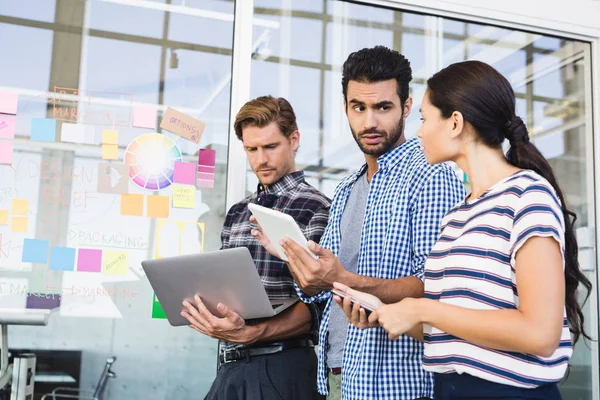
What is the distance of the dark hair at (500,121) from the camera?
1360 millimetres

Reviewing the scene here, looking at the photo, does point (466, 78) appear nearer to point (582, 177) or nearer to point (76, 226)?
point (76, 226)

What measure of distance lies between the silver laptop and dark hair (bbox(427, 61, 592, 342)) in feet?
2.14

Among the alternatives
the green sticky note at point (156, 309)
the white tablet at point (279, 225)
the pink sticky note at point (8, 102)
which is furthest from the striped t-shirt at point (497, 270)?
the pink sticky note at point (8, 102)

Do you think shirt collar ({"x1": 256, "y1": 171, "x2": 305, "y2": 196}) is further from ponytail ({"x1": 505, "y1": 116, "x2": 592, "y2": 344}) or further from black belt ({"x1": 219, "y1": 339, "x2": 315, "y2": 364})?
ponytail ({"x1": 505, "y1": 116, "x2": 592, "y2": 344})

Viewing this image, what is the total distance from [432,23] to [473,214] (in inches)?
80.3

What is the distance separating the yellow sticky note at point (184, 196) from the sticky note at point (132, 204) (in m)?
0.13

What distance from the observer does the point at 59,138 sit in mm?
2568

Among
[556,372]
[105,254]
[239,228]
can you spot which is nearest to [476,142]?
[556,372]

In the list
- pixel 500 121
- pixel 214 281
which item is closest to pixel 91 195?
pixel 214 281

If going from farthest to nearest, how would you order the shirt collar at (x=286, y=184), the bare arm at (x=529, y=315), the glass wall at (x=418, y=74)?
1. the glass wall at (x=418, y=74)
2. the shirt collar at (x=286, y=184)
3. the bare arm at (x=529, y=315)

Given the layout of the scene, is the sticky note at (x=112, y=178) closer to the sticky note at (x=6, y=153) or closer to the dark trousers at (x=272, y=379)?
the sticky note at (x=6, y=153)

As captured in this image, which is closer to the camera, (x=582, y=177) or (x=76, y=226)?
(x=76, y=226)

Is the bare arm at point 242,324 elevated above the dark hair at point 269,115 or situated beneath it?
situated beneath

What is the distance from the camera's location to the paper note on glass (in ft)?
8.84
